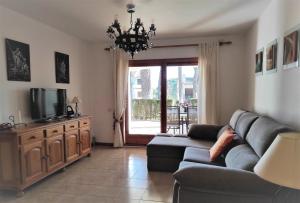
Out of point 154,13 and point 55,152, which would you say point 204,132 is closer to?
point 154,13

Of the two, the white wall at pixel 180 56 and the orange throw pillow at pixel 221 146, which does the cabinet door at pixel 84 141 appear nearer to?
the white wall at pixel 180 56

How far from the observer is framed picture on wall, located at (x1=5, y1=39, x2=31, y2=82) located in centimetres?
339

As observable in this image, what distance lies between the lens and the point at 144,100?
5707 mm

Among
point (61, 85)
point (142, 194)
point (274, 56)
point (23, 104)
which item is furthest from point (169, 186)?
point (61, 85)

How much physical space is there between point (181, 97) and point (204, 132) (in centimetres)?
143

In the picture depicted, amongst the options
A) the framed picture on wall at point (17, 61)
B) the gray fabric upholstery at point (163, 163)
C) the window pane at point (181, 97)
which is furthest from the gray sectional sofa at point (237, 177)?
the framed picture on wall at point (17, 61)

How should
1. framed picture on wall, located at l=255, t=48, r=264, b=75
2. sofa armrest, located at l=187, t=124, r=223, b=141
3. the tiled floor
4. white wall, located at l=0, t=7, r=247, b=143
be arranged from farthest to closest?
sofa armrest, located at l=187, t=124, r=223, b=141 < framed picture on wall, located at l=255, t=48, r=264, b=75 < white wall, located at l=0, t=7, r=247, b=143 < the tiled floor

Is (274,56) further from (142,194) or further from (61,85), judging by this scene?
(61,85)

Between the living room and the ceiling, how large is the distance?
0.02 metres

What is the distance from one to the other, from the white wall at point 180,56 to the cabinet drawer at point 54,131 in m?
1.96

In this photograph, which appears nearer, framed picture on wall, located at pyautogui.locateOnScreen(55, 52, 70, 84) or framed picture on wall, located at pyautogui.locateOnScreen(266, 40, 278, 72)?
framed picture on wall, located at pyautogui.locateOnScreen(266, 40, 278, 72)

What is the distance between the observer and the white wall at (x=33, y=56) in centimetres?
334

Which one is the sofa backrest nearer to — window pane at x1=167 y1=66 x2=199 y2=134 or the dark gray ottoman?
the dark gray ottoman

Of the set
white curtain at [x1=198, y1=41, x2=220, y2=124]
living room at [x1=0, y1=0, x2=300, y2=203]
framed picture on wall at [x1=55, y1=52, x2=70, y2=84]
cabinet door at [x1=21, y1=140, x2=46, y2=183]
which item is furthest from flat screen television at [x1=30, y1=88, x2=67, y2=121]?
white curtain at [x1=198, y1=41, x2=220, y2=124]
